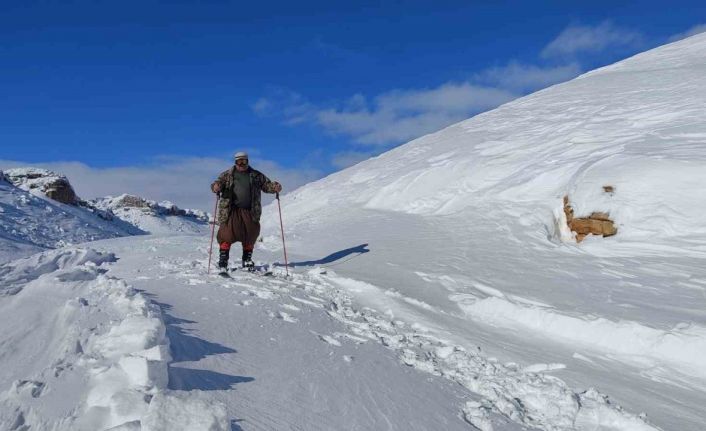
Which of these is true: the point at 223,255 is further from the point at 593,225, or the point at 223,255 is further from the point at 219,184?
the point at 593,225

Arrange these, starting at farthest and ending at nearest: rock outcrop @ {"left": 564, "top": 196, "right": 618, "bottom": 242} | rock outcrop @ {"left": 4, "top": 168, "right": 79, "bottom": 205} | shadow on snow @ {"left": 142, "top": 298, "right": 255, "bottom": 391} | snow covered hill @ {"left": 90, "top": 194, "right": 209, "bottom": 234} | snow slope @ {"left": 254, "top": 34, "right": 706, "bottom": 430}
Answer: snow covered hill @ {"left": 90, "top": 194, "right": 209, "bottom": 234} < rock outcrop @ {"left": 4, "top": 168, "right": 79, "bottom": 205} < rock outcrop @ {"left": 564, "top": 196, "right": 618, "bottom": 242} < snow slope @ {"left": 254, "top": 34, "right": 706, "bottom": 430} < shadow on snow @ {"left": 142, "top": 298, "right": 255, "bottom": 391}

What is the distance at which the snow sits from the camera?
9.62 feet

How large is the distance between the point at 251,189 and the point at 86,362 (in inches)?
215

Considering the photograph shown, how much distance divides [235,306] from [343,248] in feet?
18.8

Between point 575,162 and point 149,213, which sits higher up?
point 149,213

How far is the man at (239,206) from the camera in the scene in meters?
8.02

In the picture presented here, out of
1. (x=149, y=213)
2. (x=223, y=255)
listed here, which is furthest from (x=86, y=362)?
(x=149, y=213)

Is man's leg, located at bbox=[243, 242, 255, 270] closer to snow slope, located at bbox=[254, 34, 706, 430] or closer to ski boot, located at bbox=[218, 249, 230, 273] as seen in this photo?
ski boot, located at bbox=[218, 249, 230, 273]

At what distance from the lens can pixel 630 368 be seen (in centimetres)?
516

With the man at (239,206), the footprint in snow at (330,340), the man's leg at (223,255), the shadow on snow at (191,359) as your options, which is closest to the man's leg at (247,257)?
the man at (239,206)

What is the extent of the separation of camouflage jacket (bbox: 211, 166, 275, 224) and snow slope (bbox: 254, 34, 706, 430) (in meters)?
1.86

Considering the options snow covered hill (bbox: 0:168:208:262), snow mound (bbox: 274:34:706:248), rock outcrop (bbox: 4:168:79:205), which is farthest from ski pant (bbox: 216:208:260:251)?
rock outcrop (bbox: 4:168:79:205)

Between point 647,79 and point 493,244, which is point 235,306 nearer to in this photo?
point 493,244

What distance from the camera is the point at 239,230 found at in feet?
26.6
